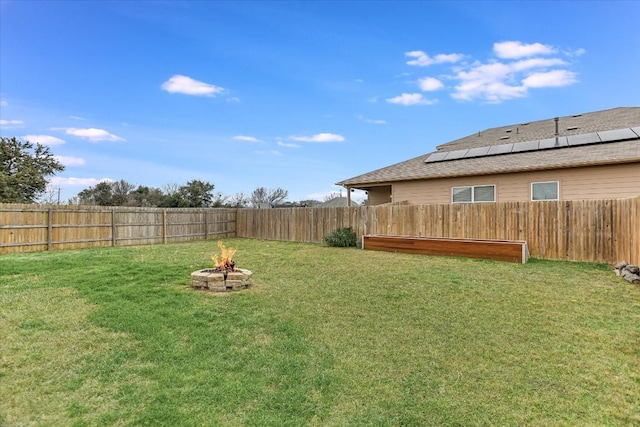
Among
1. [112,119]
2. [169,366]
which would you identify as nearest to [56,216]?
[112,119]

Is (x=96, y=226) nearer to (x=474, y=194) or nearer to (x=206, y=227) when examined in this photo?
(x=206, y=227)

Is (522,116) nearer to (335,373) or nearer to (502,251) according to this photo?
(502,251)

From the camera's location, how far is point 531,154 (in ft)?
38.8

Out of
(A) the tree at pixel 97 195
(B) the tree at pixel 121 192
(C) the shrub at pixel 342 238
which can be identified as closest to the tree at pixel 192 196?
(B) the tree at pixel 121 192

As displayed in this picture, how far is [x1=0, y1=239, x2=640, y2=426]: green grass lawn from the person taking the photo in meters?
2.61

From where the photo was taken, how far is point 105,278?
6.62 metres

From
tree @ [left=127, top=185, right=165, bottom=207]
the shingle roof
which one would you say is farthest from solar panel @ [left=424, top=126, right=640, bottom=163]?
tree @ [left=127, top=185, right=165, bottom=207]

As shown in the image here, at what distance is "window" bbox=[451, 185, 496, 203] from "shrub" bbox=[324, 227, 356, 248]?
4142 millimetres

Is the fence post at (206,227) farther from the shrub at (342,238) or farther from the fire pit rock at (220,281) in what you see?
the fire pit rock at (220,281)

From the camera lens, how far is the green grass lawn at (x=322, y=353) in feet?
8.56

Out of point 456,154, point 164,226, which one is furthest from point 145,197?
point 456,154

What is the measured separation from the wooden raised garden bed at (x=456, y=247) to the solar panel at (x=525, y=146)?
15.9 ft

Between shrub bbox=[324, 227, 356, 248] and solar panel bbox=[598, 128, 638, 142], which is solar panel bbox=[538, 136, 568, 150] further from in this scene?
shrub bbox=[324, 227, 356, 248]

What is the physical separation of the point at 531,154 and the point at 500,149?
1.48 metres
